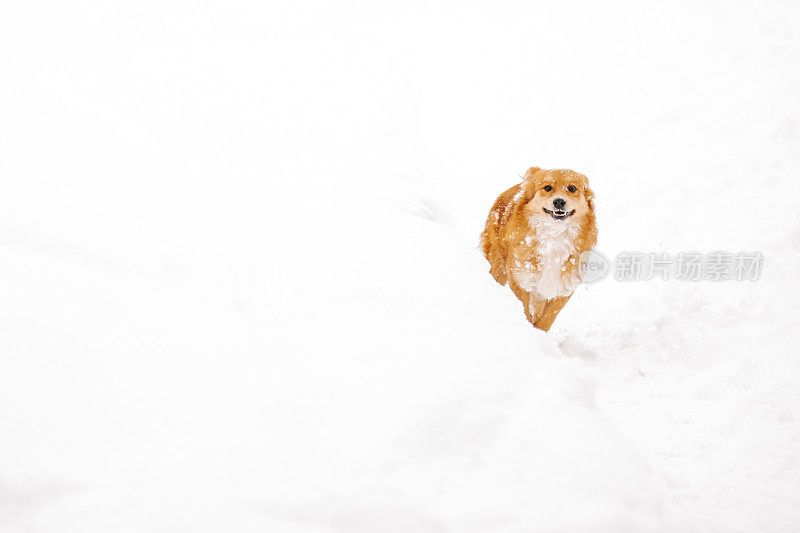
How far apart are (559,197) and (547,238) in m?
0.31

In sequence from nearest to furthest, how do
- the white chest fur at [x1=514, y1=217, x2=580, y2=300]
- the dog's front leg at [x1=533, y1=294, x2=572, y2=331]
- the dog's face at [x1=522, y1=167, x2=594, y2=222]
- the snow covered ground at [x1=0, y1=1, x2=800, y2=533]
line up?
the snow covered ground at [x1=0, y1=1, x2=800, y2=533] < the dog's face at [x1=522, y1=167, x2=594, y2=222] < the white chest fur at [x1=514, y1=217, x2=580, y2=300] < the dog's front leg at [x1=533, y1=294, x2=572, y2=331]

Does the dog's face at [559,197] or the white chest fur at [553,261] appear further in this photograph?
the white chest fur at [553,261]

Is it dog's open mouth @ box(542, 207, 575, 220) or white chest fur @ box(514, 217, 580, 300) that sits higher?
dog's open mouth @ box(542, 207, 575, 220)

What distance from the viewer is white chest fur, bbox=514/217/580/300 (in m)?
3.76

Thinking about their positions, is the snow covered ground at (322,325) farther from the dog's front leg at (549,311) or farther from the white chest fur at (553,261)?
the white chest fur at (553,261)

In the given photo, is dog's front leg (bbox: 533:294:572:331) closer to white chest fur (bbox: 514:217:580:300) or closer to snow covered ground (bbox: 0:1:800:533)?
white chest fur (bbox: 514:217:580:300)

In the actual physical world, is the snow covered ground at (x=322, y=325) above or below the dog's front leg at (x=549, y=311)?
above

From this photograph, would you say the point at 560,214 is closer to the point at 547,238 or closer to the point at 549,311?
the point at 547,238

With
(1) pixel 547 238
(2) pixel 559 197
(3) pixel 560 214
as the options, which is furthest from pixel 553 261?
(2) pixel 559 197

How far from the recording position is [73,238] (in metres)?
2.04

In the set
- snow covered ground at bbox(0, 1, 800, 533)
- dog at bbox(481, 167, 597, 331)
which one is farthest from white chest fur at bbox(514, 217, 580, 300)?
snow covered ground at bbox(0, 1, 800, 533)

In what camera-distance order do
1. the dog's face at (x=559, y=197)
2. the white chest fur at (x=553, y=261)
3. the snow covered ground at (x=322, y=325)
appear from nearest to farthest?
the snow covered ground at (x=322, y=325) < the dog's face at (x=559, y=197) < the white chest fur at (x=553, y=261)

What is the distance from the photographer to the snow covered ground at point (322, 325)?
1.27m

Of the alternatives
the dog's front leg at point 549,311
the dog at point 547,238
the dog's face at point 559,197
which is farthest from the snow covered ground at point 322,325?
the dog's face at point 559,197
